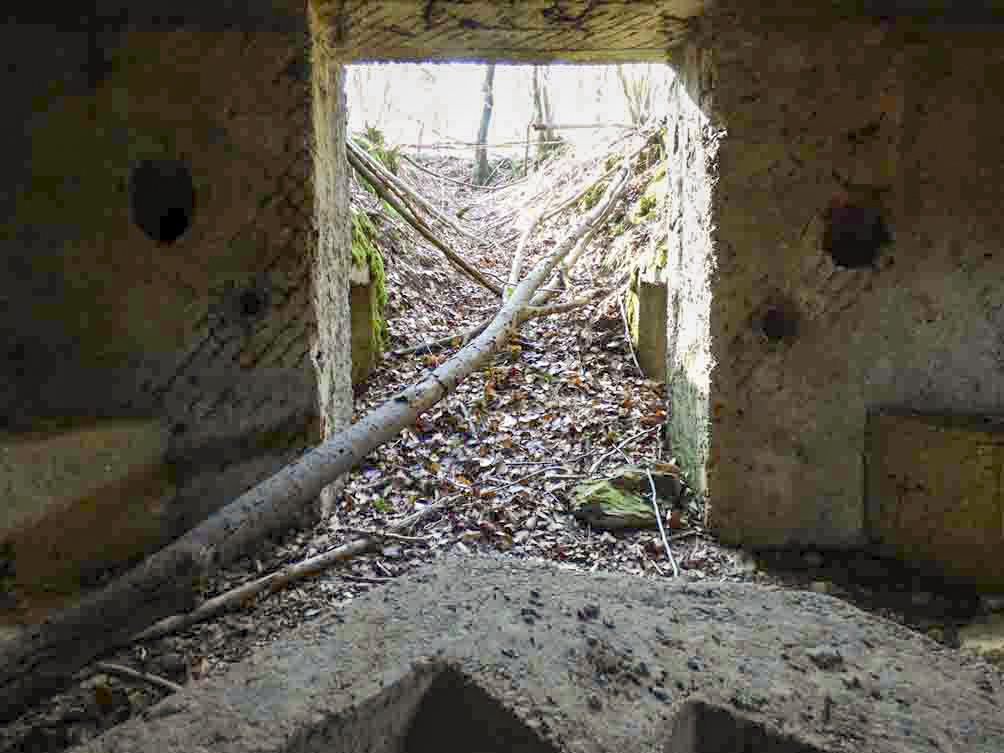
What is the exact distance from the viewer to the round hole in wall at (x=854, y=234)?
359 centimetres

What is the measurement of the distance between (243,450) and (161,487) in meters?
0.41

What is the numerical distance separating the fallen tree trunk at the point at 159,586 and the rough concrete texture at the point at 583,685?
0.38 m

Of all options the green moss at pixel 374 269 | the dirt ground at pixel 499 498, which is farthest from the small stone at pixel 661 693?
the green moss at pixel 374 269

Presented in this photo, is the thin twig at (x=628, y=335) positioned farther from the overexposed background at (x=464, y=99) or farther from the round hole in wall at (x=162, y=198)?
the overexposed background at (x=464, y=99)

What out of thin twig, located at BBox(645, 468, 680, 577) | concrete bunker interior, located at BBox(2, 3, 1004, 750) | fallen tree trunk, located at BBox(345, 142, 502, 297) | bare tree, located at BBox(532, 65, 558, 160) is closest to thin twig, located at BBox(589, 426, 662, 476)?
thin twig, located at BBox(645, 468, 680, 577)

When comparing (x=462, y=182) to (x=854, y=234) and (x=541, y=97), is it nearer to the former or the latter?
(x=541, y=97)

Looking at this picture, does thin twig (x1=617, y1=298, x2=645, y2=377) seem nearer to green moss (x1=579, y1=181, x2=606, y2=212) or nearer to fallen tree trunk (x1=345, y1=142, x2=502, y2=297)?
fallen tree trunk (x1=345, y1=142, x2=502, y2=297)

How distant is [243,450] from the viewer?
3.58 m

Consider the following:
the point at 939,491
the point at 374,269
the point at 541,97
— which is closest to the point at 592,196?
the point at 374,269

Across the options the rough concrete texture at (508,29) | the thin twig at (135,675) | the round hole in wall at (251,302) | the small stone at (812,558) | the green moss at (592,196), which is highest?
the rough concrete texture at (508,29)

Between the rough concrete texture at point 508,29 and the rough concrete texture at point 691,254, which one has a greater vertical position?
the rough concrete texture at point 508,29

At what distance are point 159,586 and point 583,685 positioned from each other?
1.33 metres

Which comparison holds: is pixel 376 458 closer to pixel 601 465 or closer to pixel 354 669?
pixel 601 465

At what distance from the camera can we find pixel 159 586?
2279 millimetres
